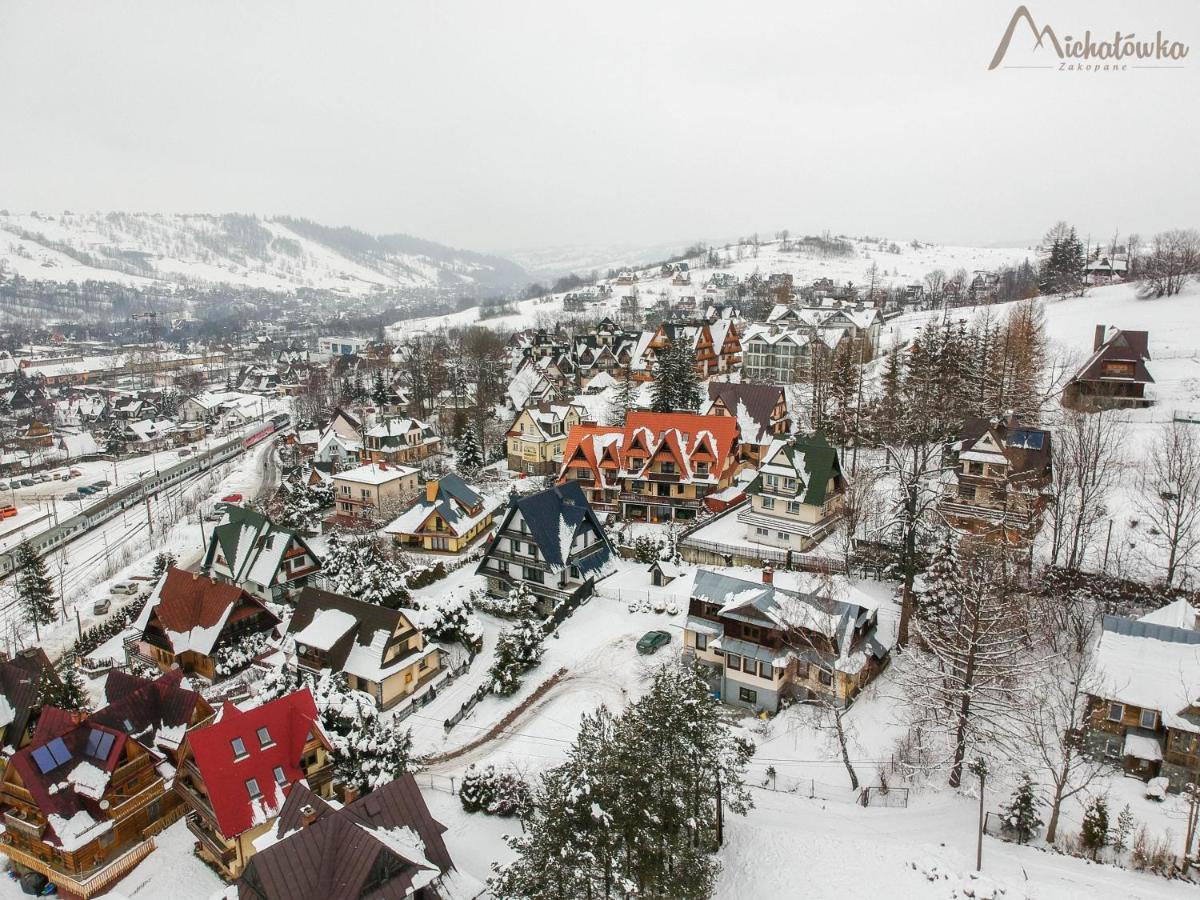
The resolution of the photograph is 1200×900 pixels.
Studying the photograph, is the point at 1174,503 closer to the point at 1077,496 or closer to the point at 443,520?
the point at 1077,496

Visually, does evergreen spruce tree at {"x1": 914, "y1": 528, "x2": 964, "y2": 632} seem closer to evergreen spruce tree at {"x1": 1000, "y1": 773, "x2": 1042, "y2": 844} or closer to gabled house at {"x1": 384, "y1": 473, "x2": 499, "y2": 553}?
evergreen spruce tree at {"x1": 1000, "y1": 773, "x2": 1042, "y2": 844}

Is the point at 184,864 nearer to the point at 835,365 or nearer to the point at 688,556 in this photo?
the point at 688,556

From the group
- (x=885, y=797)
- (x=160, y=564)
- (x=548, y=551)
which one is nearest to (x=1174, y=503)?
(x=885, y=797)

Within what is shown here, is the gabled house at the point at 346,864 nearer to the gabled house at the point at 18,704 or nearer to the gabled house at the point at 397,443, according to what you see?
the gabled house at the point at 18,704

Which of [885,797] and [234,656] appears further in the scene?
[234,656]

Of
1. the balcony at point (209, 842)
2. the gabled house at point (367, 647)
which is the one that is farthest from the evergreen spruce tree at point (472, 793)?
the gabled house at point (367, 647)

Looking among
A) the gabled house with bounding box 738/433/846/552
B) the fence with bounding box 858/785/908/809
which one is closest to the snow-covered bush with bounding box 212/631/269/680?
the gabled house with bounding box 738/433/846/552
